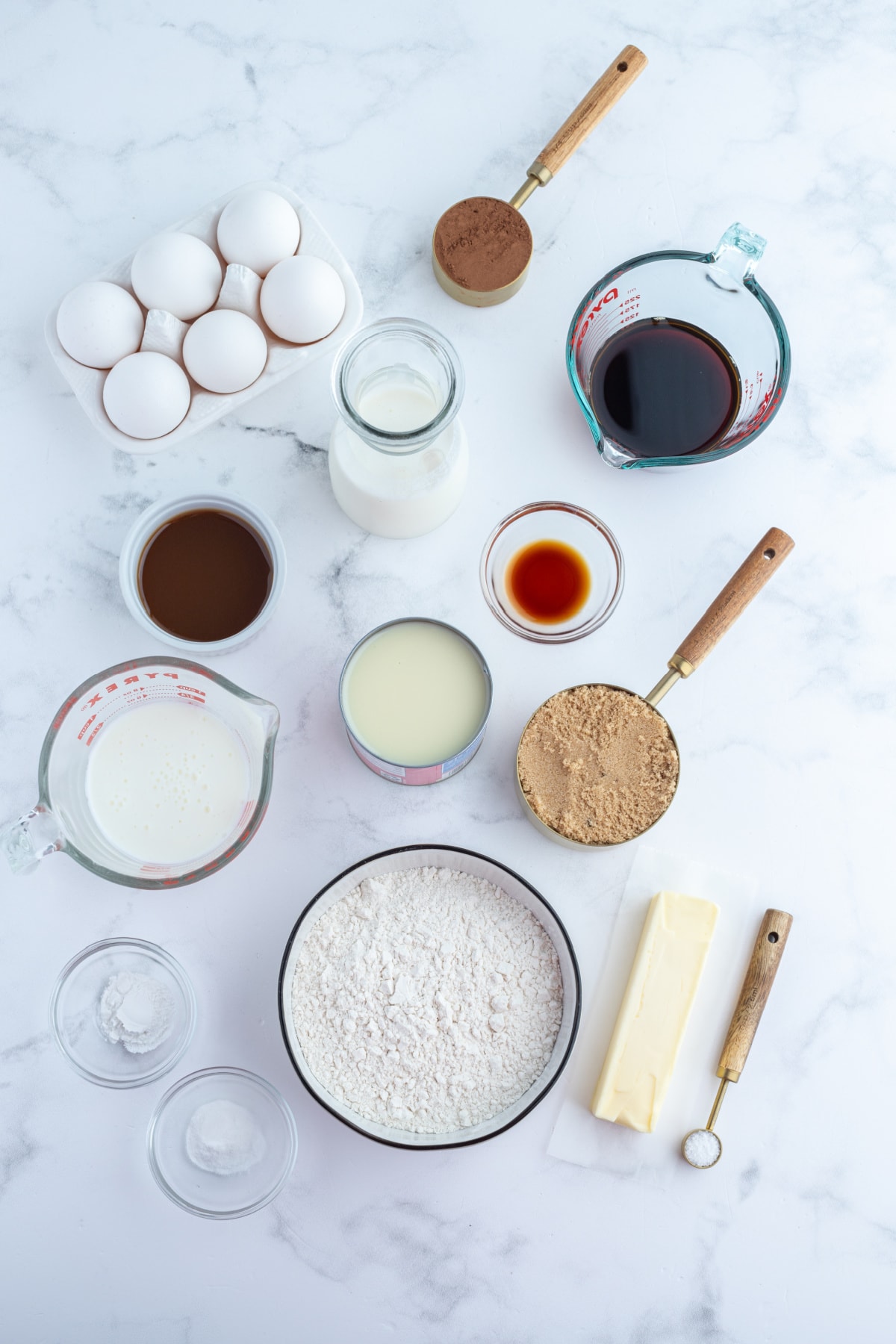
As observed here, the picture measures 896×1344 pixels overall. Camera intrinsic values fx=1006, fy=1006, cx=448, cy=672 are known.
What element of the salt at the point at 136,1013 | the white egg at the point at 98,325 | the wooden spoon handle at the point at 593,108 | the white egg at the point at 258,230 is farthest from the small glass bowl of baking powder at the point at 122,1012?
the wooden spoon handle at the point at 593,108

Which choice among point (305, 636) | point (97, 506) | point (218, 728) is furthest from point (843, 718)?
point (97, 506)

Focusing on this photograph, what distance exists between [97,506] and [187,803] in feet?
1.49

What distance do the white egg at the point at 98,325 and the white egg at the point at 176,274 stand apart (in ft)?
0.12

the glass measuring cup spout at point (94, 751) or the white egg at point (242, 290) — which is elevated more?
the white egg at point (242, 290)

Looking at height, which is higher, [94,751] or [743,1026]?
[743,1026]

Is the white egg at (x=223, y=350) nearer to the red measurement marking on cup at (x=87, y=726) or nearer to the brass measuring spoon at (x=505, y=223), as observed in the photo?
the brass measuring spoon at (x=505, y=223)

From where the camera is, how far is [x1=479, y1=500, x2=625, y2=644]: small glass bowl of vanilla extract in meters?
1.40

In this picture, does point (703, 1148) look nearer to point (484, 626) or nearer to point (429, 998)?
point (429, 998)

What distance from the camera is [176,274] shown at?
1.33m

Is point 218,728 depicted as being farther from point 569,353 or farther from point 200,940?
point 569,353

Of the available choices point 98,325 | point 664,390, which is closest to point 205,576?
point 98,325

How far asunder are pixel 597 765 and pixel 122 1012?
71 cm

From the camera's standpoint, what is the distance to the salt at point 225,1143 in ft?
4.45

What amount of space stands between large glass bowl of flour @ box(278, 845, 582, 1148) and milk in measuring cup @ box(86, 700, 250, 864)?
17 centimetres
